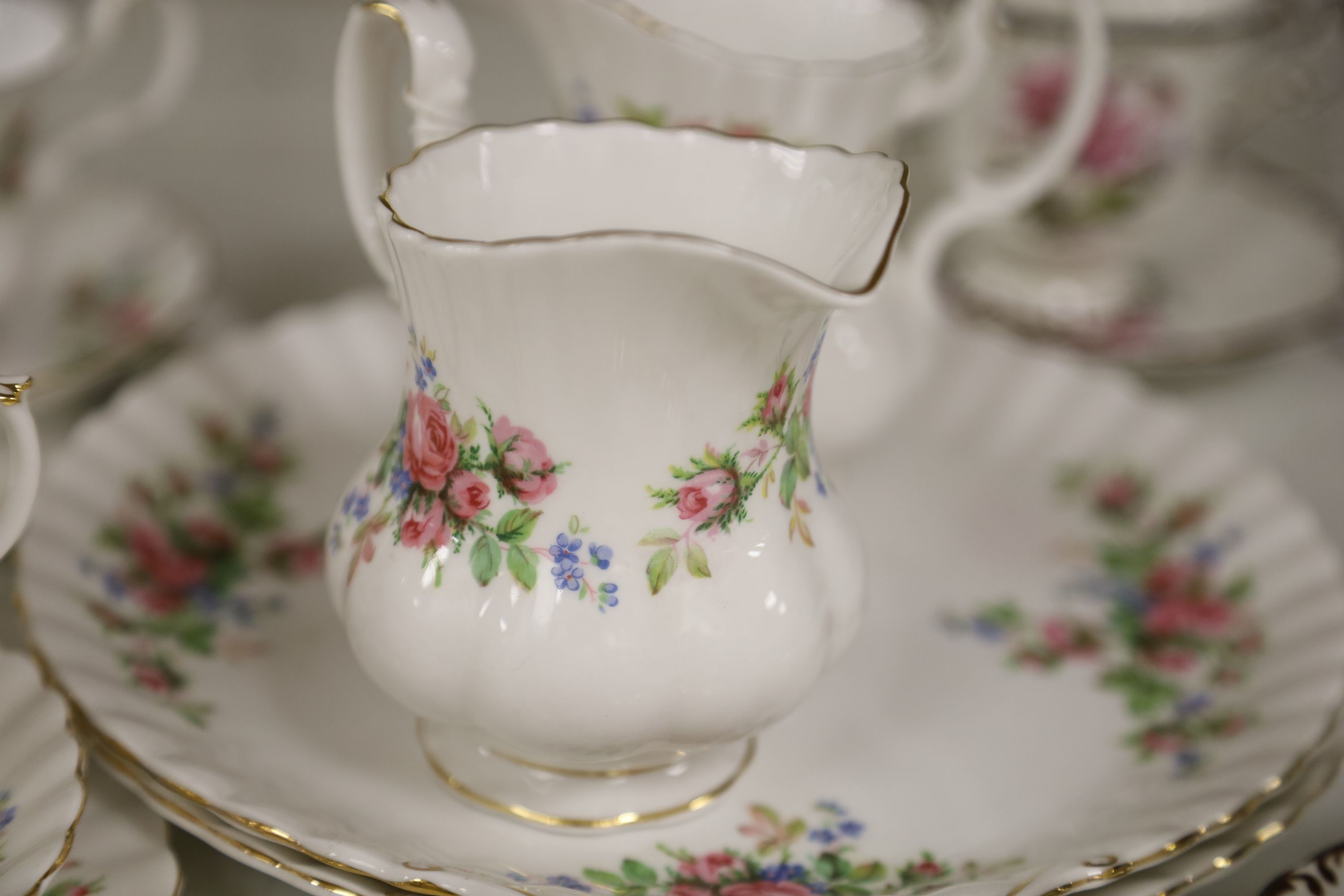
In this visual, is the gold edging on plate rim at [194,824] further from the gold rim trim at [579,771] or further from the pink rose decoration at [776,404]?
the pink rose decoration at [776,404]

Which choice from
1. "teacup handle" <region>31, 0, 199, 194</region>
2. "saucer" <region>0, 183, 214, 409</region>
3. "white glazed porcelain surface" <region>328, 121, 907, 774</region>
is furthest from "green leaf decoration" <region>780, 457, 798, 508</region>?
"teacup handle" <region>31, 0, 199, 194</region>

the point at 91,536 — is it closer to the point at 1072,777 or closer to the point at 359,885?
the point at 359,885

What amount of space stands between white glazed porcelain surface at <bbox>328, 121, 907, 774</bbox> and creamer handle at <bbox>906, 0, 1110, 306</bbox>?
0.34m

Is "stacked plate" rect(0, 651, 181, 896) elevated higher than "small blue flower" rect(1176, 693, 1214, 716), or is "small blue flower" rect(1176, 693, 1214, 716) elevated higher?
"small blue flower" rect(1176, 693, 1214, 716)

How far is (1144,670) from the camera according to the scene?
2.35 feet

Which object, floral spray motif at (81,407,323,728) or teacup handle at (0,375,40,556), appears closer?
teacup handle at (0,375,40,556)

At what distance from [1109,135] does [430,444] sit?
0.75m

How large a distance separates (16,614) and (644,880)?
381 millimetres

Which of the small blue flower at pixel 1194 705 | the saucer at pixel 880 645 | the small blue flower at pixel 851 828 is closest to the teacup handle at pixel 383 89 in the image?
the saucer at pixel 880 645

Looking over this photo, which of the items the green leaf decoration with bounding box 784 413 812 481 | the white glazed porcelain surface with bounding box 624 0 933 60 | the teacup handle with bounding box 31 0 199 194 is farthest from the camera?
the teacup handle with bounding box 31 0 199 194

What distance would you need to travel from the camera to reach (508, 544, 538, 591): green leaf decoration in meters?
0.52

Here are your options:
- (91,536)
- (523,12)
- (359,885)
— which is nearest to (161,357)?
(91,536)

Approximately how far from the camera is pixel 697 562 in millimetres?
524

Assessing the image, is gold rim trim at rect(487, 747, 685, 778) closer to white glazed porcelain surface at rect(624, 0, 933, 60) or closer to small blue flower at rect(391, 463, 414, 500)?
small blue flower at rect(391, 463, 414, 500)
